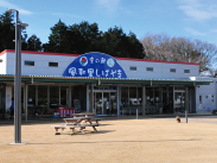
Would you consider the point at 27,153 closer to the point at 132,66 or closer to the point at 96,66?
the point at 96,66

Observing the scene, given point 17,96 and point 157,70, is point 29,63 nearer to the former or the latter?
point 157,70

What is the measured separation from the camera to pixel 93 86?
25.3 m

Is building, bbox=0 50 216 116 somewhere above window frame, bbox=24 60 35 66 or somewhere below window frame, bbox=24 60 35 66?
below

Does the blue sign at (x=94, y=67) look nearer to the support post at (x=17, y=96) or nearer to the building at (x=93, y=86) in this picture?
the building at (x=93, y=86)

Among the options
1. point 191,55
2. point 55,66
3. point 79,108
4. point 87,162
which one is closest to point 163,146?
point 87,162

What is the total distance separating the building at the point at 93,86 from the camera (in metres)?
24.3

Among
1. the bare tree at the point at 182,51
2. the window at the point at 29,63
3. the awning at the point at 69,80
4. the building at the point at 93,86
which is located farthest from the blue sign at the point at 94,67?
the bare tree at the point at 182,51

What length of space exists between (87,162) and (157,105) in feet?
73.3

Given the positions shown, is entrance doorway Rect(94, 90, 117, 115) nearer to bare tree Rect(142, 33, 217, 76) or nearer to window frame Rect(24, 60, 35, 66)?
window frame Rect(24, 60, 35, 66)

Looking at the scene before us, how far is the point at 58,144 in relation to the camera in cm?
1012

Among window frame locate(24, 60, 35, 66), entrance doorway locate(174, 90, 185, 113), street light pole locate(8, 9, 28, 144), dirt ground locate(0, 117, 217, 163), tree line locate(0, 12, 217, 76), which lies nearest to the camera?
dirt ground locate(0, 117, 217, 163)

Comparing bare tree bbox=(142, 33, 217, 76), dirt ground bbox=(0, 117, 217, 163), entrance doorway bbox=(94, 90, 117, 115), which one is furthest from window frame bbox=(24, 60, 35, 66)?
bare tree bbox=(142, 33, 217, 76)

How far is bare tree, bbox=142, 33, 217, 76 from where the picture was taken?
192ft

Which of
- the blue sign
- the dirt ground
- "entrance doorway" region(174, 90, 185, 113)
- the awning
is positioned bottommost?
the dirt ground
